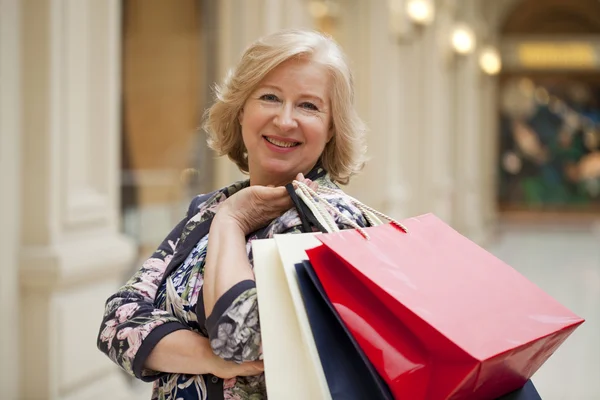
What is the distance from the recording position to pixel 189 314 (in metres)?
1.47

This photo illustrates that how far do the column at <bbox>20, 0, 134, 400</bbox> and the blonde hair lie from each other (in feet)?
5.70

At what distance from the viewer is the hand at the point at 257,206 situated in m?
1.43

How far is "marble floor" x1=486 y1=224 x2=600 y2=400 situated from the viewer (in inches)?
210

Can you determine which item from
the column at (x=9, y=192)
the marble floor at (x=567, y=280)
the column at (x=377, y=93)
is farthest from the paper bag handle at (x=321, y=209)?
the column at (x=377, y=93)

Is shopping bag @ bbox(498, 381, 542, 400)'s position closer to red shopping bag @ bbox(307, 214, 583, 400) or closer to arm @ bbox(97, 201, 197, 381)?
red shopping bag @ bbox(307, 214, 583, 400)

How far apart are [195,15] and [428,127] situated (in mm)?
6113

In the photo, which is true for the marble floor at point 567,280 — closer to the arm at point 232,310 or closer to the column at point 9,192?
the column at point 9,192

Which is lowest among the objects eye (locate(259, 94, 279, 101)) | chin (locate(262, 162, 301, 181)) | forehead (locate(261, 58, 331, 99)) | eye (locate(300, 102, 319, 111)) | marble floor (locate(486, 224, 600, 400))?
marble floor (locate(486, 224, 600, 400))

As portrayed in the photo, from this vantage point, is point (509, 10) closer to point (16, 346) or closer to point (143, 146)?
point (143, 146)

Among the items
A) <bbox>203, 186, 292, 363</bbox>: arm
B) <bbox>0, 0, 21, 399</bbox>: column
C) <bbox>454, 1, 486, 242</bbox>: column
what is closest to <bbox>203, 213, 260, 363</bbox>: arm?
<bbox>203, 186, 292, 363</bbox>: arm

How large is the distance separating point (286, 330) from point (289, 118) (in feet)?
1.38

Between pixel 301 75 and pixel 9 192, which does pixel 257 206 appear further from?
pixel 9 192

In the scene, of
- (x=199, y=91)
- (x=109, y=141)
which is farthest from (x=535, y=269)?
(x=109, y=141)

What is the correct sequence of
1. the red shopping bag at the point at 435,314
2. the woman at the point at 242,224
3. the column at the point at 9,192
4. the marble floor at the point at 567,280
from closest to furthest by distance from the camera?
the red shopping bag at the point at 435,314 → the woman at the point at 242,224 → the column at the point at 9,192 → the marble floor at the point at 567,280
